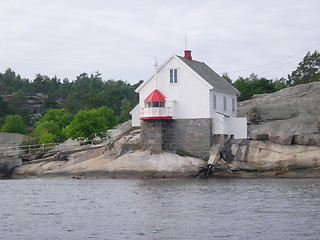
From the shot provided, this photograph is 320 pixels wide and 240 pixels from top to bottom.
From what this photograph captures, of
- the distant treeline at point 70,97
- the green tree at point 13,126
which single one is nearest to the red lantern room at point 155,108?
the green tree at point 13,126

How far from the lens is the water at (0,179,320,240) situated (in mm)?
22391

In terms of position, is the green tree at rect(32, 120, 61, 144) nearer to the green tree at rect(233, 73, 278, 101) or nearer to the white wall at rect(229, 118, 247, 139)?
the green tree at rect(233, 73, 278, 101)

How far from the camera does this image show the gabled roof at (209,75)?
47.3m

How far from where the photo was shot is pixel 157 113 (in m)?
46.4

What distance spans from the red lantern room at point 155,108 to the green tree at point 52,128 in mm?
17525

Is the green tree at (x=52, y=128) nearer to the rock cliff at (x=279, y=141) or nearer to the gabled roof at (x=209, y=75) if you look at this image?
the gabled roof at (x=209, y=75)

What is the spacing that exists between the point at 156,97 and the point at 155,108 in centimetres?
84

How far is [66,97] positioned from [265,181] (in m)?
79.0

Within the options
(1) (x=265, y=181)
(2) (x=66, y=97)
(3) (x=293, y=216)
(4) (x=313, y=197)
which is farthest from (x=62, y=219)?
(2) (x=66, y=97)

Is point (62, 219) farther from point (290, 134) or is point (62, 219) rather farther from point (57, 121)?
point (57, 121)

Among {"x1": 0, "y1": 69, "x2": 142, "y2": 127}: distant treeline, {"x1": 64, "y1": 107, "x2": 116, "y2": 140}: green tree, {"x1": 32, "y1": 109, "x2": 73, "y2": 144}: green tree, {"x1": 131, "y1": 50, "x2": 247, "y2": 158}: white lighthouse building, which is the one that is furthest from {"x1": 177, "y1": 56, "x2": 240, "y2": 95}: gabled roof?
{"x1": 0, "y1": 69, "x2": 142, "y2": 127}: distant treeline

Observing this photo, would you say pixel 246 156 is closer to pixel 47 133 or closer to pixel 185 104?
pixel 185 104

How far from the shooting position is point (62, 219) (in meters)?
25.8

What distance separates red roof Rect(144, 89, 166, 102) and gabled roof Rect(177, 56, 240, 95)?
303 centimetres
